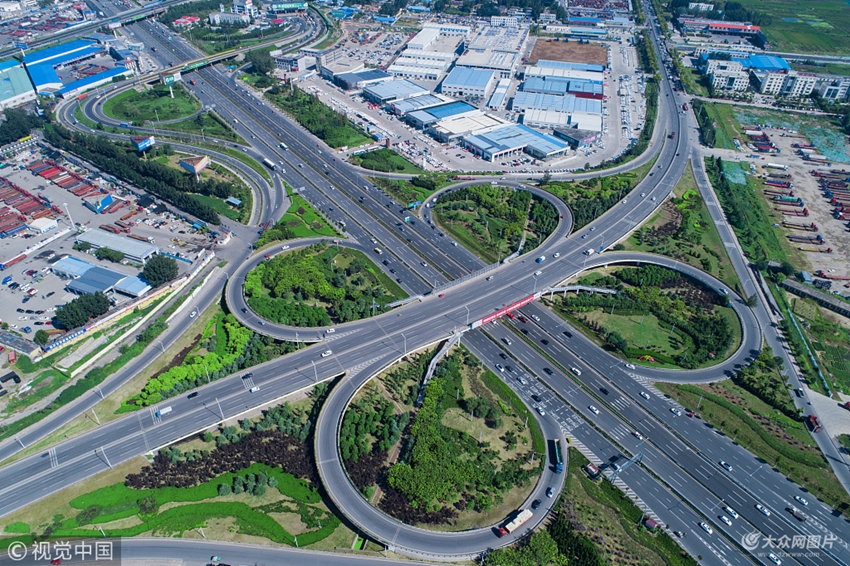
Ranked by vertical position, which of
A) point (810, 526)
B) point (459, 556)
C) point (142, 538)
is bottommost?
point (142, 538)

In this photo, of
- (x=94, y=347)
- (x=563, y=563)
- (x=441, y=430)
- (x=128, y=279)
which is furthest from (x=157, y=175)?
(x=563, y=563)

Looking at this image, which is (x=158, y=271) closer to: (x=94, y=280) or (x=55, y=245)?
(x=94, y=280)

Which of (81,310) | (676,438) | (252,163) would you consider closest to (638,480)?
(676,438)

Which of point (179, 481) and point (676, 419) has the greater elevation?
point (676, 419)

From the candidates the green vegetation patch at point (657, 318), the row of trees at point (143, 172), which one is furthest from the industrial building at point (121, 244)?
the green vegetation patch at point (657, 318)

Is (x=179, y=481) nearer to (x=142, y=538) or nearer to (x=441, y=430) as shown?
(x=142, y=538)
